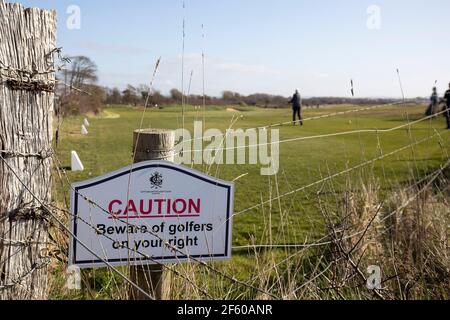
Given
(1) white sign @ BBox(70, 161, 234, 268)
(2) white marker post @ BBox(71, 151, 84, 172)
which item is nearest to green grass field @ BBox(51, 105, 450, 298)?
(2) white marker post @ BBox(71, 151, 84, 172)

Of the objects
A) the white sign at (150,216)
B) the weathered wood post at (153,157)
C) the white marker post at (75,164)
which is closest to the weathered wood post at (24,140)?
the white sign at (150,216)

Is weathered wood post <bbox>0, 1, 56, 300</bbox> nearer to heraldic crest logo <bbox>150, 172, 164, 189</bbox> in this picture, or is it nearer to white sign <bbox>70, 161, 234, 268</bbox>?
white sign <bbox>70, 161, 234, 268</bbox>

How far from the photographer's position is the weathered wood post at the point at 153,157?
6.17 ft

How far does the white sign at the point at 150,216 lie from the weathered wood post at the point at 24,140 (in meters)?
0.20

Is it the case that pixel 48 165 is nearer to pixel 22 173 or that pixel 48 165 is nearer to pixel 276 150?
pixel 22 173

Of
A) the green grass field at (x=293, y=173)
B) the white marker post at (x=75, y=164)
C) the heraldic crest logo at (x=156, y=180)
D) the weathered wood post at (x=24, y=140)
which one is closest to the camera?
the weathered wood post at (x=24, y=140)

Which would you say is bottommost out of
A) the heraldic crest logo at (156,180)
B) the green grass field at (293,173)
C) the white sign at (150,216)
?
the green grass field at (293,173)

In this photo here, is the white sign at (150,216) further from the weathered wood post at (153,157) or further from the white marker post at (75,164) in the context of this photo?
the white marker post at (75,164)

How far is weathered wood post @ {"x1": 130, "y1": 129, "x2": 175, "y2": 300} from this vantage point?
6.17 feet

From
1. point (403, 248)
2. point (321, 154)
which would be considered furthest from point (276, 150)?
point (403, 248)

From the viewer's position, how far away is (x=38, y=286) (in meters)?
1.90

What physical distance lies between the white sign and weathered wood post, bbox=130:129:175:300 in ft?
0.23

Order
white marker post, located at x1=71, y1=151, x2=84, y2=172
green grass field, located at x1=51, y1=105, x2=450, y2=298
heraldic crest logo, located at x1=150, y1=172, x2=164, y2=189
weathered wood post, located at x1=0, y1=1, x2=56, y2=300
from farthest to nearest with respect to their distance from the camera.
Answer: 1. white marker post, located at x1=71, y1=151, x2=84, y2=172
2. green grass field, located at x1=51, y1=105, x2=450, y2=298
3. heraldic crest logo, located at x1=150, y1=172, x2=164, y2=189
4. weathered wood post, located at x1=0, y1=1, x2=56, y2=300

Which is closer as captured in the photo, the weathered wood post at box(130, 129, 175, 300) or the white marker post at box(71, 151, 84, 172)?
the weathered wood post at box(130, 129, 175, 300)
